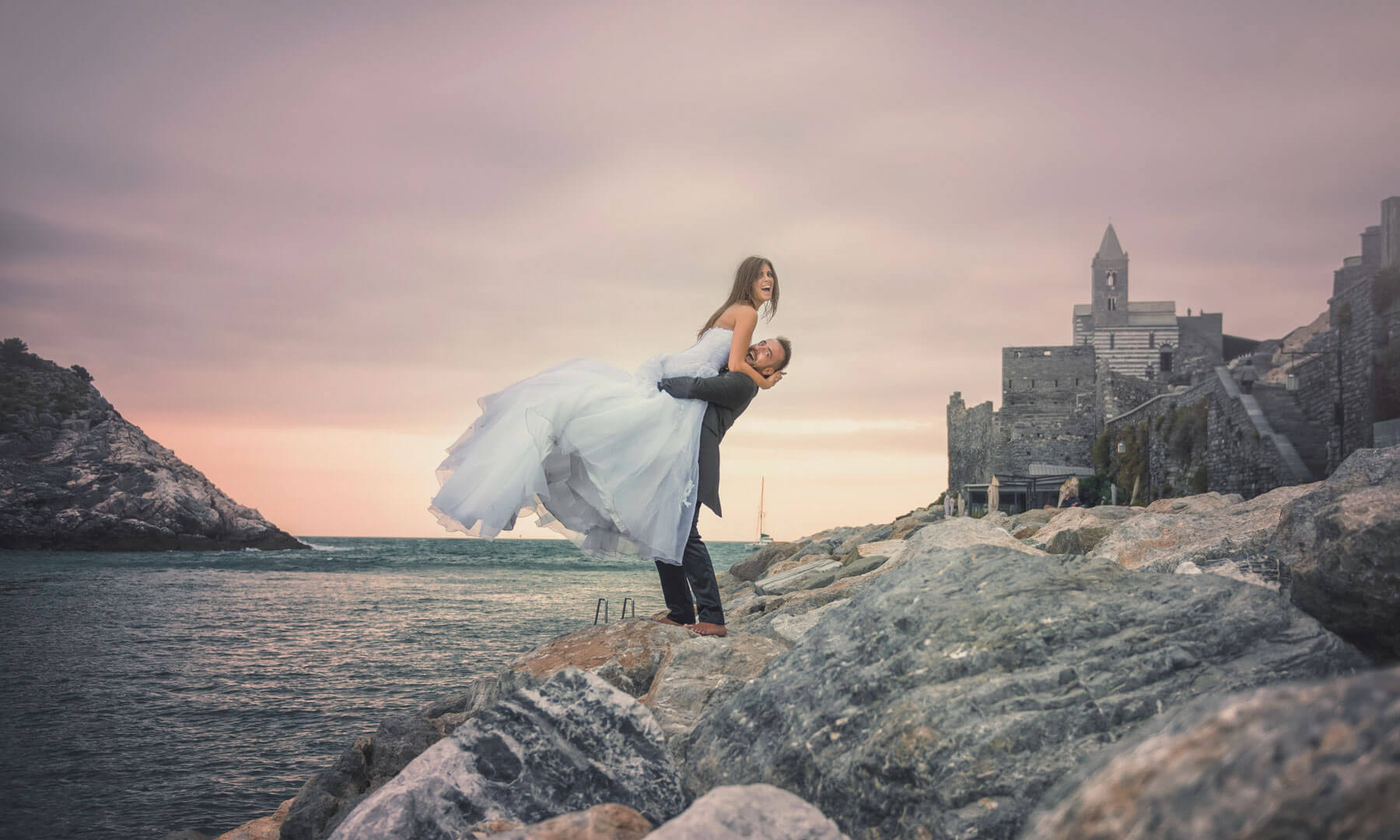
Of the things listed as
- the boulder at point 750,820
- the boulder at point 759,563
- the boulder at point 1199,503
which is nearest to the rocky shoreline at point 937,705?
the boulder at point 750,820

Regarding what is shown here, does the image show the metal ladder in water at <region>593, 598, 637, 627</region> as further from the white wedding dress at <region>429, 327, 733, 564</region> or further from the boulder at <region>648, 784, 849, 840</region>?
the boulder at <region>648, 784, 849, 840</region>

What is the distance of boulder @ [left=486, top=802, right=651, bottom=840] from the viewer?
7.24ft

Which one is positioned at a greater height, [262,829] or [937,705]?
[937,705]

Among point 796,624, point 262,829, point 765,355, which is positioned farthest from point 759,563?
point 765,355

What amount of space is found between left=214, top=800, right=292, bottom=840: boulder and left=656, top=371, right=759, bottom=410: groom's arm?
3534 mm

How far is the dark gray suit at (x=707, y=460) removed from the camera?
183 inches

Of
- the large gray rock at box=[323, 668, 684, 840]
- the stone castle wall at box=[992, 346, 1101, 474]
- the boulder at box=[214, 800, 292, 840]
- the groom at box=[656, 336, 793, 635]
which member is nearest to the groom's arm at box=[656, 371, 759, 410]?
the groom at box=[656, 336, 793, 635]

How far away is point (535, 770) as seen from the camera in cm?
275

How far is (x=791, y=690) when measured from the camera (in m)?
2.85

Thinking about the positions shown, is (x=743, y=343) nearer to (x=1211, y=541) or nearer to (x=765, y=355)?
(x=765, y=355)

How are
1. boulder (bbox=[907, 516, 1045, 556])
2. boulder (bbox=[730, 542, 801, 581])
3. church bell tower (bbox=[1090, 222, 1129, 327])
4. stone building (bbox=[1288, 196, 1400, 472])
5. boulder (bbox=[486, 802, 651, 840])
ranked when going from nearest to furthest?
boulder (bbox=[486, 802, 651, 840]) → boulder (bbox=[907, 516, 1045, 556]) → stone building (bbox=[1288, 196, 1400, 472]) → boulder (bbox=[730, 542, 801, 581]) → church bell tower (bbox=[1090, 222, 1129, 327])

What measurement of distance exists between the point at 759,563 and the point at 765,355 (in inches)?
645

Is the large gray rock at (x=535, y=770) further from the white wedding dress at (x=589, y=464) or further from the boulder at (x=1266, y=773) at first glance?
the boulder at (x=1266, y=773)

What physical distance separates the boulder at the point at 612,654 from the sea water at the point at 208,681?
2.50 m
